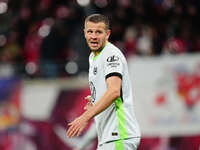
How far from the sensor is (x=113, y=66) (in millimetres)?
5691

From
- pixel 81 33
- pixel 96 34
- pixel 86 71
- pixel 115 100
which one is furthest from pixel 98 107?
pixel 81 33

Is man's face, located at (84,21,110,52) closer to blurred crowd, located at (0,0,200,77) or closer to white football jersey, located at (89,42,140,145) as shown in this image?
white football jersey, located at (89,42,140,145)

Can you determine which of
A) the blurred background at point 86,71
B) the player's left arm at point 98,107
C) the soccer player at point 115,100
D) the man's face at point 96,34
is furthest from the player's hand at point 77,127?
the blurred background at point 86,71

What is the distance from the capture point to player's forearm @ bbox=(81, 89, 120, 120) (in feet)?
17.8

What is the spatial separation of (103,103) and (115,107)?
360 millimetres

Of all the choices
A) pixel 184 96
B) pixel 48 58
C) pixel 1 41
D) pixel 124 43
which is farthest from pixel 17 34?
pixel 184 96

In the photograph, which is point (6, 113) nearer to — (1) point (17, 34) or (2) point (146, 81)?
(1) point (17, 34)

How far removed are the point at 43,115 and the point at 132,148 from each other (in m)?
7.06

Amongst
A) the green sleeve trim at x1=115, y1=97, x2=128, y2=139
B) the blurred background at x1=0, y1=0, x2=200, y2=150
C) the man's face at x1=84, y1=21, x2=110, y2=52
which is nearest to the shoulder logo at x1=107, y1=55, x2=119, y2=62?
the man's face at x1=84, y1=21, x2=110, y2=52

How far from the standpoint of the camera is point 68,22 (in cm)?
1308

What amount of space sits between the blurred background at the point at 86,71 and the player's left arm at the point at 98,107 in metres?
6.08

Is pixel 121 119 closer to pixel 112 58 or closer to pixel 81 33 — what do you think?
pixel 112 58

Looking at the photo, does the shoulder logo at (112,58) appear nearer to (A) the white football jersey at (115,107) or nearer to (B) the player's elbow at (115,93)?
(A) the white football jersey at (115,107)

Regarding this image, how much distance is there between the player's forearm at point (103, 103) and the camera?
17.8 feet
